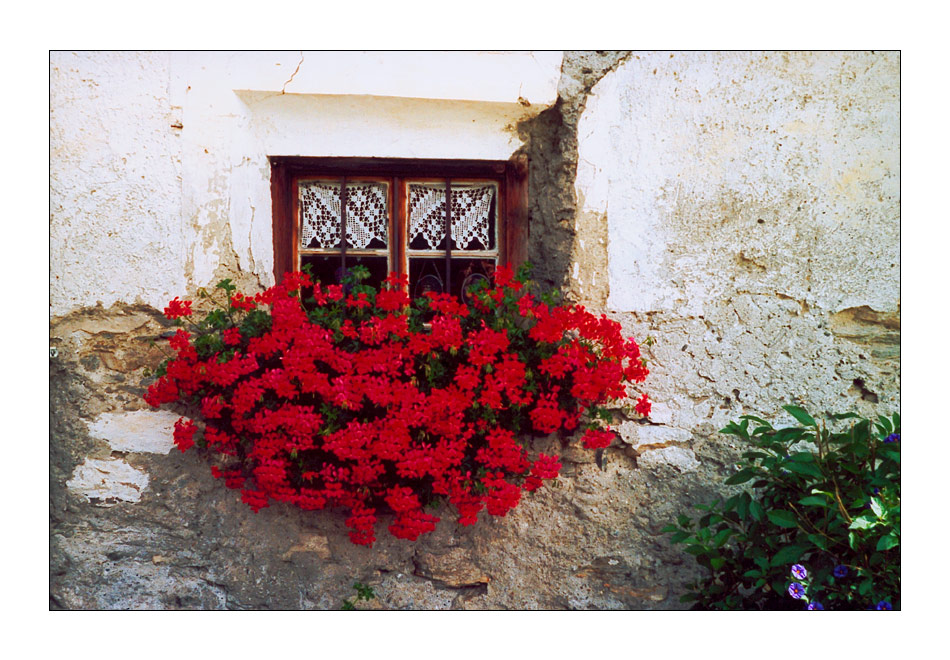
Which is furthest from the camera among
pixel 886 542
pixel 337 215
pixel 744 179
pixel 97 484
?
pixel 337 215

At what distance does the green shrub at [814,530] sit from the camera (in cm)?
221

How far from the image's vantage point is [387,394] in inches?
93.4

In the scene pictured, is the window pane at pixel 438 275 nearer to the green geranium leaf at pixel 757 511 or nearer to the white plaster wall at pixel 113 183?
the white plaster wall at pixel 113 183

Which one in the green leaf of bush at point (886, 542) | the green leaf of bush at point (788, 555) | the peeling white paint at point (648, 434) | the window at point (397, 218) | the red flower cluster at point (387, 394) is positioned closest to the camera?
the green leaf of bush at point (886, 542)

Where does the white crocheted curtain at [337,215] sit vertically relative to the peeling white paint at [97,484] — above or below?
above

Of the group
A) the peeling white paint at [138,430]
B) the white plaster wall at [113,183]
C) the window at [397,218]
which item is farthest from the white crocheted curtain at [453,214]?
the peeling white paint at [138,430]

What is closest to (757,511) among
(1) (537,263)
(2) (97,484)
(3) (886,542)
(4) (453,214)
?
(3) (886,542)

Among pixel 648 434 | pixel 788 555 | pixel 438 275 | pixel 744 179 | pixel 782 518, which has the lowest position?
pixel 788 555

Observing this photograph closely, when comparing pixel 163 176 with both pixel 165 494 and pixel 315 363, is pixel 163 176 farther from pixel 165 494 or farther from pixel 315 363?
pixel 165 494

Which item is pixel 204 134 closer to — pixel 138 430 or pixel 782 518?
pixel 138 430

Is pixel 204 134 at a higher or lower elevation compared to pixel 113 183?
higher

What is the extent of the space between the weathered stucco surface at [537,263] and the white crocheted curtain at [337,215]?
6.6 inches

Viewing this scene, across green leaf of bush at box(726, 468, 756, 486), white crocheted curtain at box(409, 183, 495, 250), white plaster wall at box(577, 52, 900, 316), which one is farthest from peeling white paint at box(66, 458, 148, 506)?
green leaf of bush at box(726, 468, 756, 486)

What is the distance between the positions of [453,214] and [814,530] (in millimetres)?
1766
